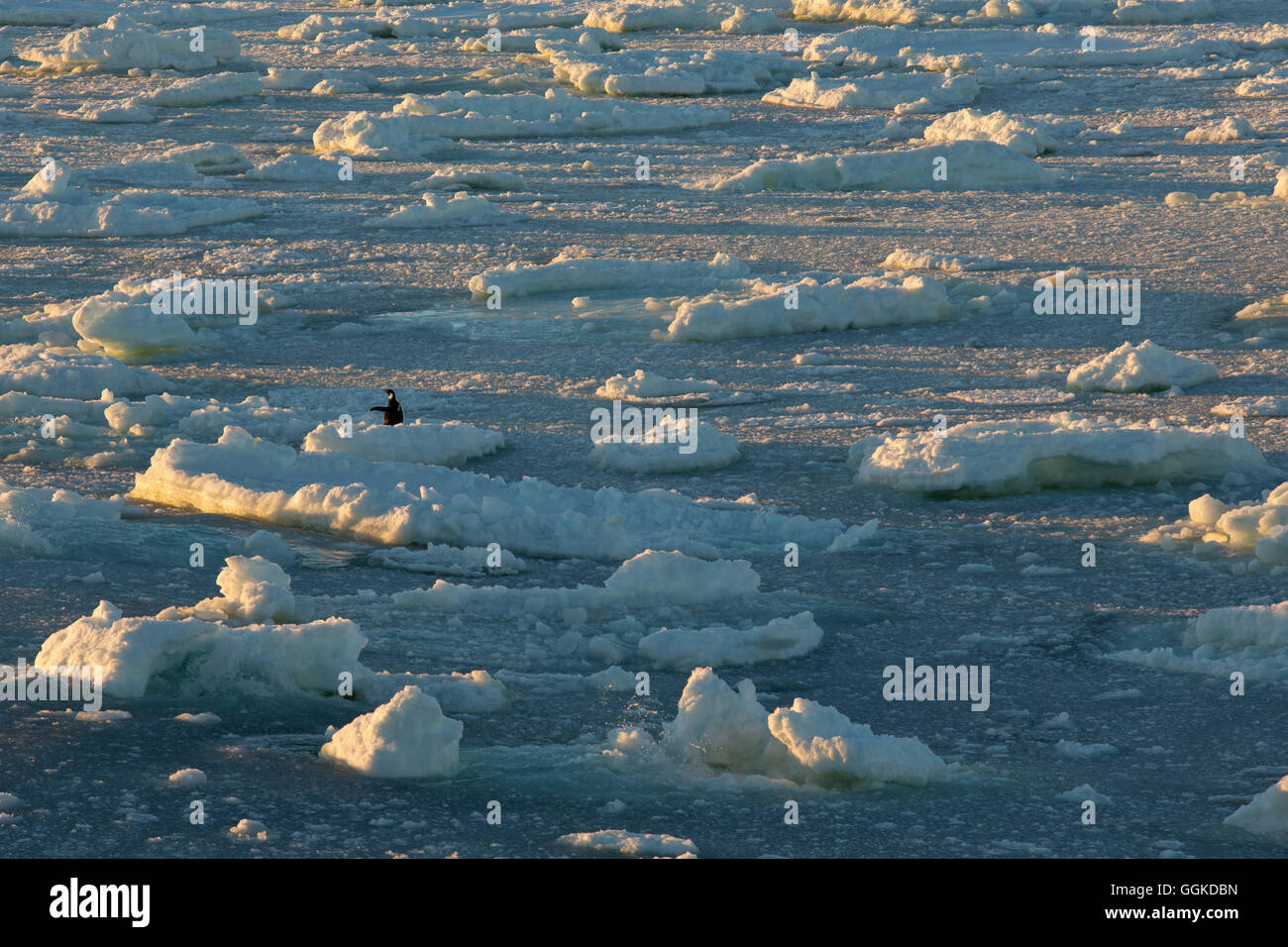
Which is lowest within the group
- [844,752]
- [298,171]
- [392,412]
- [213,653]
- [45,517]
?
[844,752]

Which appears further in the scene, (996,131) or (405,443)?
(996,131)

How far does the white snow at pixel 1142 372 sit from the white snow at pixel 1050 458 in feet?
4.94

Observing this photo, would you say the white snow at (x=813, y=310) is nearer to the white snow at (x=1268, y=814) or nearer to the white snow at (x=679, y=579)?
the white snow at (x=679, y=579)

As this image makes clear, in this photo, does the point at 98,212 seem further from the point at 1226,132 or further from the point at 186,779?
the point at 186,779

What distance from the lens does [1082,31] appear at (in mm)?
25625

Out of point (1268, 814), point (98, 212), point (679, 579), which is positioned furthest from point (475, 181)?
point (1268, 814)

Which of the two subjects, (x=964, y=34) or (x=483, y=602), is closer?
(x=483, y=602)

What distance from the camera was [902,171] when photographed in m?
16.6

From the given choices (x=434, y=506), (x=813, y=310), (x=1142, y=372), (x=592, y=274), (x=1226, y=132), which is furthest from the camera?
(x=1226, y=132)

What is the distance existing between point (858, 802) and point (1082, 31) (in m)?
22.9

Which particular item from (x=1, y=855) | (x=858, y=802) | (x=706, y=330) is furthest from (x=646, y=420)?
(x=1, y=855)

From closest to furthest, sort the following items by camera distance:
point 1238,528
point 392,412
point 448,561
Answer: point 448,561 → point 1238,528 → point 392,412

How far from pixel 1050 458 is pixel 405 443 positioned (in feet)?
10.6
